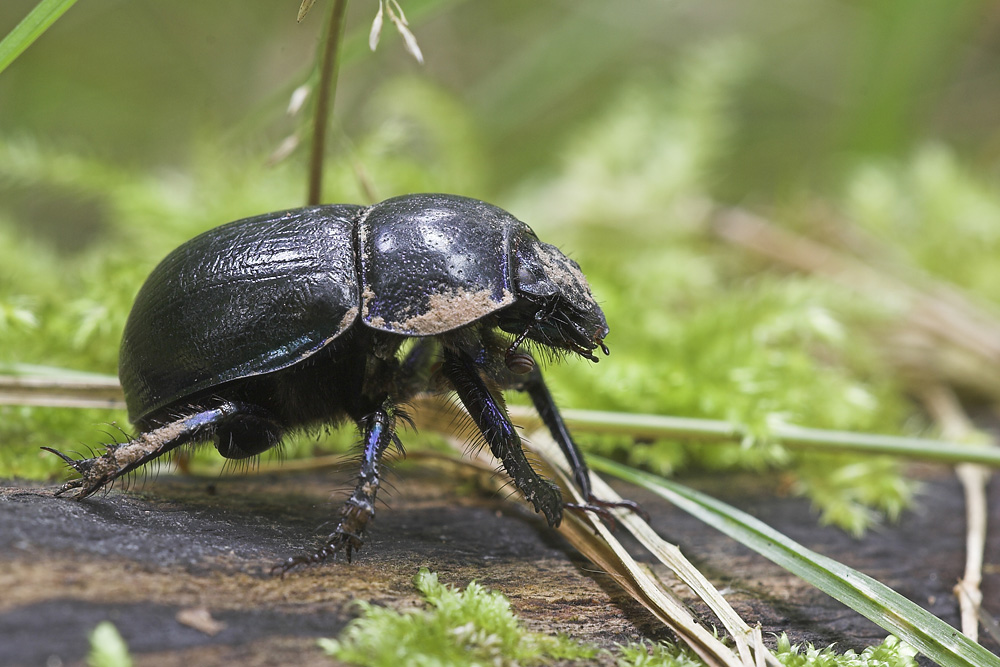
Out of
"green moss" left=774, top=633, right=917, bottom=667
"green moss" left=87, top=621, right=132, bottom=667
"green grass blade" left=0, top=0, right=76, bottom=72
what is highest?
"green grass blade" left=0, top=0, right=76, bottom=72

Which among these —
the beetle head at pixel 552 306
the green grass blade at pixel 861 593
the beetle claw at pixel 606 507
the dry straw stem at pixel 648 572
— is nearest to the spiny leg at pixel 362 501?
the dry straw stem at pixel 648 572

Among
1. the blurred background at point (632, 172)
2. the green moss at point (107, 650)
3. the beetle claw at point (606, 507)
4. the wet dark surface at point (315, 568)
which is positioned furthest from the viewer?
the blurred background at point (632, 172)

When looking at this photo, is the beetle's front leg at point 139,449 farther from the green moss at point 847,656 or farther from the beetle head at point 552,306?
the green moss at point 847,656

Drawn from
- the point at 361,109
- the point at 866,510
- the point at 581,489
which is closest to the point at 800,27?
the point at 361,109

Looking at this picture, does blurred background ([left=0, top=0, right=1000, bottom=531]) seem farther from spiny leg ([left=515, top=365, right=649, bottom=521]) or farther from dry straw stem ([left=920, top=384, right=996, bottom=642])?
spiny leg ([left=515, top=365, right=649, bottom=521])

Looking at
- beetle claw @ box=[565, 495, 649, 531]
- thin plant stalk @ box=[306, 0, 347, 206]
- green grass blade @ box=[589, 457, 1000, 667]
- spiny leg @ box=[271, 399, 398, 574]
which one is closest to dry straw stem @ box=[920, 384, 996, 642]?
green grass blade @ box=[589, 457, 1000, 667]

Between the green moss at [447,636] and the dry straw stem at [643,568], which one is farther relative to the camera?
the dry straw stem at [643,568]

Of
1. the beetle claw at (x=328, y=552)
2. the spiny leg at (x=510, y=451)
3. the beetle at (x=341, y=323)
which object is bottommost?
the beetle claw at (x=328, y=552)
